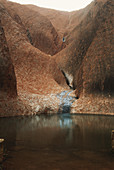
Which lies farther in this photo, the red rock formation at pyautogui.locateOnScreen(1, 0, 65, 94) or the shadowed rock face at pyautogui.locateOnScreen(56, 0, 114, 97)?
the red rock formation at pyautogui.locateOnScreen(1, 0, 65, 94)

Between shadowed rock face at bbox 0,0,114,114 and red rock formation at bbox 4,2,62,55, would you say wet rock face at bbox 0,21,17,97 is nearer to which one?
shadowed rock face at bbox 0,0,114,114

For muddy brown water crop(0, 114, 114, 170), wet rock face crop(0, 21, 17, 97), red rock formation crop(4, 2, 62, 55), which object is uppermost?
red rock formation crop(4, 2, 62, 55)

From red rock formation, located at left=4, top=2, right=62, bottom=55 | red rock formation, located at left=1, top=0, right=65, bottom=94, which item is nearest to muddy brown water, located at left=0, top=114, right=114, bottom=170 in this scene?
red rock formation, located at left=1, top=0, right=65, bottom=94

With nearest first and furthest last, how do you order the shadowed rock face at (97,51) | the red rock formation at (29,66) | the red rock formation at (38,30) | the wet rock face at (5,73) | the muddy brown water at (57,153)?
1. the muddy brown water at (57,153)
2. the wet rock face at (5,73)
3. the shadowed rock face at (97,51)
4. the red rock formation at (29,66)
5. the red rock formation at (38,30)

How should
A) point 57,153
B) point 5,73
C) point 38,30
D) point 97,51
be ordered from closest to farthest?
point 57,153 < point 5,73 < point 97,51 < point 38,30

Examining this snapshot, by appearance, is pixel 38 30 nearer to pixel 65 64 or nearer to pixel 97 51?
pixel 65 64

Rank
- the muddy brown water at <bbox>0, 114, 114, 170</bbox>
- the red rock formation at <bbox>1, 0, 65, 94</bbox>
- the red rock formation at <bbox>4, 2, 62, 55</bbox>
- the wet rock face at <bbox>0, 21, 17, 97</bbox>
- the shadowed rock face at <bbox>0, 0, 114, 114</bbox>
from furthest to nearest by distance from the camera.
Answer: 1. the red rock formation at <bbox>4, 2, 62, 55</bbox>
2. the red rock formation at <bbox>1, 0, 65, 94</bbox>
3. the shadowed rock face at <bbox>0, 0, 114, 114</bbox>
4. the wet rock face at <bbox>0, 21, 17, 97</bbox>
5. the muddy brown water at <bbox>0, 114, 114, 170</bbox>

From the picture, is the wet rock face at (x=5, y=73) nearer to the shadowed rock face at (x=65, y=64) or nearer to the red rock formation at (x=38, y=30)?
the shadowed rock face at (x=65, y=64)

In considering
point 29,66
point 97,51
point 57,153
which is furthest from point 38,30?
point 57,153

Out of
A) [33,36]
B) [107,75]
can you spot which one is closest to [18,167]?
[107,75]

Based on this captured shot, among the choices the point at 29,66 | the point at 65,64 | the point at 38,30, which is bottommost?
the point at 29,66

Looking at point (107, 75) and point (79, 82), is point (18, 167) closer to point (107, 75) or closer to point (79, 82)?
point (107, 75)

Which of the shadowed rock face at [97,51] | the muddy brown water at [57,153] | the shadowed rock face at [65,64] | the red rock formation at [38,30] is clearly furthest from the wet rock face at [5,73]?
the red rock formation at [38,30]

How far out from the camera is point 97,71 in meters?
16.4
